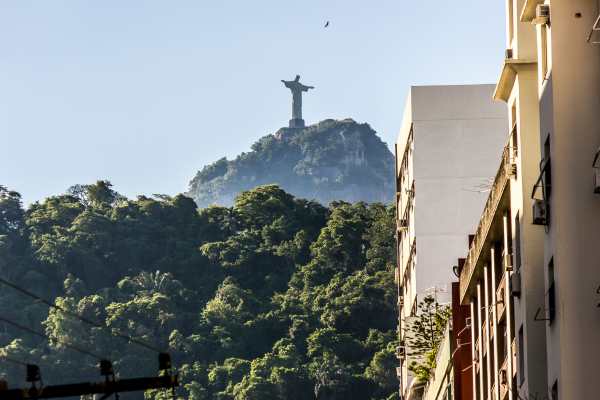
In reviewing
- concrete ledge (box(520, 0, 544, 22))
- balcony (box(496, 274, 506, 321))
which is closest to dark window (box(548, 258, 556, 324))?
concrete ledge (box(520, 0, 544, 22))

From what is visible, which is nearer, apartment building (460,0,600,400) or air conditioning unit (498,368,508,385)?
apartment building (460,0,600,400)

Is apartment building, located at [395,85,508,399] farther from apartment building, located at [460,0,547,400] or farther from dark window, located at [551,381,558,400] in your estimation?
dark window, located at [551,381,558,400]

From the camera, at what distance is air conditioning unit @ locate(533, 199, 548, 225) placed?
4247cm

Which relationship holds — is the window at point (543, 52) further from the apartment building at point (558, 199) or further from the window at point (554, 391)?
the window at point (554, 391)

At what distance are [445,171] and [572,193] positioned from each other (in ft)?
145

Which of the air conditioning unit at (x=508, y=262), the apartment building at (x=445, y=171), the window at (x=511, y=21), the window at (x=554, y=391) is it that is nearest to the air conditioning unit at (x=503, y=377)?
the air conditioning unit at (x=508, y=262)

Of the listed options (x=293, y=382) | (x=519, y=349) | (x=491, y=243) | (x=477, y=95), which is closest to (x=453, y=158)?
(x=477, y=95)

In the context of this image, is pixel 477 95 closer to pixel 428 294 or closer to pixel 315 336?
pixel 428 294

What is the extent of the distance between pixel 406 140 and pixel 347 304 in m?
103

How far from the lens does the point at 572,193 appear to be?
134 feet

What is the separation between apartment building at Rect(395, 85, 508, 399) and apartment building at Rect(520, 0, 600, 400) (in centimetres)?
4109

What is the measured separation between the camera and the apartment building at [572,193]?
40219mm

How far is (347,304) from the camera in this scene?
192m

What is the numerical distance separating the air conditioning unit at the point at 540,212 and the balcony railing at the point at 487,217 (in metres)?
8.38
